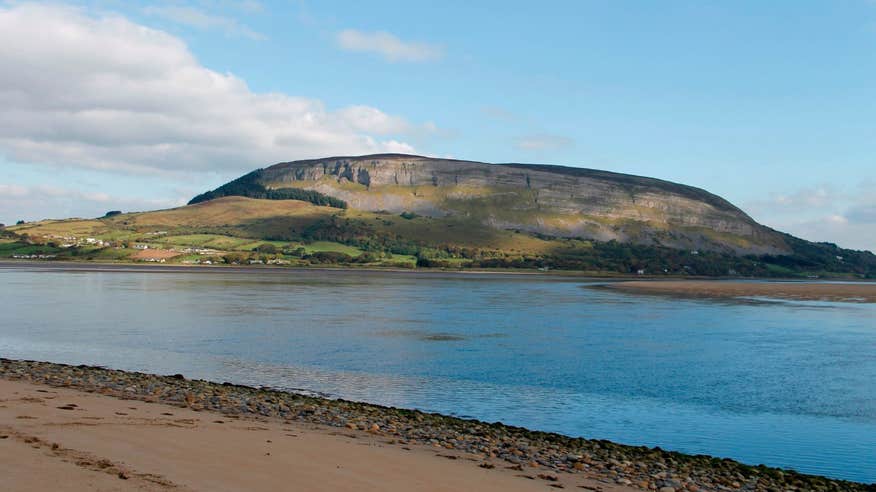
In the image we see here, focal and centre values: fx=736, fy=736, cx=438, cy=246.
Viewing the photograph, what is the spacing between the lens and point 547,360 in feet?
121

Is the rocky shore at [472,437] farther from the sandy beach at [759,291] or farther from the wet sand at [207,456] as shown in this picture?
the sandy beach at [759,291]

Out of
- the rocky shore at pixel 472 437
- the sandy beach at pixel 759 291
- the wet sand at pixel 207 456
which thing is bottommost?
the rocky shore at pixel 472 437

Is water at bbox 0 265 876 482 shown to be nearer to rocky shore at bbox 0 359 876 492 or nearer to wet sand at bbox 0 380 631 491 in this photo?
rocky shore at bbox 0 359 876 492

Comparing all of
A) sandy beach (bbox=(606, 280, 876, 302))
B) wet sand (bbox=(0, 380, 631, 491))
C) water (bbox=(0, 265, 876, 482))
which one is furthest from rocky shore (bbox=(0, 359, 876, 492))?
sandy beach (bbox=(606, 280, 876, 302))

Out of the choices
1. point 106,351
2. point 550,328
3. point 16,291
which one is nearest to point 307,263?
point 16,291

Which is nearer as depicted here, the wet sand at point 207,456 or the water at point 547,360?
the wet sand at point 207,456

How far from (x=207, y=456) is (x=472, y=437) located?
704 centimetres

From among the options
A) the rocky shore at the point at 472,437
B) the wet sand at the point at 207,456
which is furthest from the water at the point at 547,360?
the wet sand at the point at 207,456

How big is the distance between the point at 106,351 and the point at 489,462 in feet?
87.1

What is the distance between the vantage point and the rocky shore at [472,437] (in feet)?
50.6

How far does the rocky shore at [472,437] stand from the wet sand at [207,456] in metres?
0.75

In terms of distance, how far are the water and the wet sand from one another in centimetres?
702

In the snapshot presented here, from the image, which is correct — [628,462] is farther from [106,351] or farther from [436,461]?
[106,351]

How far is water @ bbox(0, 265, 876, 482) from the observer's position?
74.1 ft
